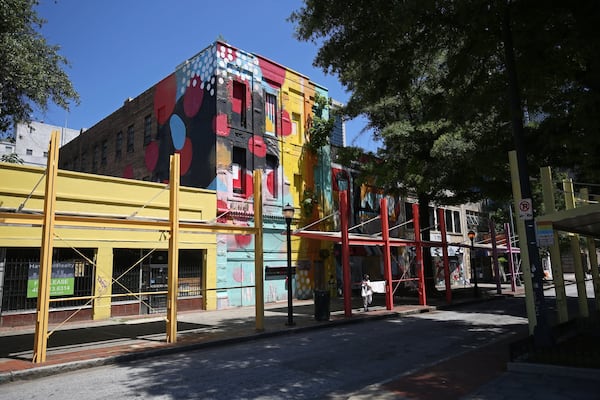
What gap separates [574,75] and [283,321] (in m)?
11.6

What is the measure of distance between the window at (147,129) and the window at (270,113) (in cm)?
719

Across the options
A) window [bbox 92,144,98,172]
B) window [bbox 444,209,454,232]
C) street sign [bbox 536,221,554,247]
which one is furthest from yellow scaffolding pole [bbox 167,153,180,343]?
window [bbox 444,209,454,232]

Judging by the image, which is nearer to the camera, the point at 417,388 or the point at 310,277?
the point at 417,388

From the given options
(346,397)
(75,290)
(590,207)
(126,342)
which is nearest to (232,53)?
(75,290)

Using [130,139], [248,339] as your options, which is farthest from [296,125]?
[248,339]

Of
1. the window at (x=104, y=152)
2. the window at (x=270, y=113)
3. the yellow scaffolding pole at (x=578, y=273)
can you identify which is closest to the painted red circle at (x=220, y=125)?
the window at (x=270, y=113)

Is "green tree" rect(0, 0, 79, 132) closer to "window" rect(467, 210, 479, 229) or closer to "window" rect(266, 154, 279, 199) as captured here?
"window" rect(266, 154, 279, 199)

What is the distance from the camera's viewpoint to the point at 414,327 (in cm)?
1436

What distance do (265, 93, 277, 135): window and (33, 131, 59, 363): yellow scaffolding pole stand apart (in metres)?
15.2

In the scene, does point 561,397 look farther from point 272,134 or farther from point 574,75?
point 272,134

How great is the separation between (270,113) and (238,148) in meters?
3.30

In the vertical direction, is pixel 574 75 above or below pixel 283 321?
above

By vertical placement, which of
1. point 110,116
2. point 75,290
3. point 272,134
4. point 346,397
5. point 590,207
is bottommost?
point 346,397

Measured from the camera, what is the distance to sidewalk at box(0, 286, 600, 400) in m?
6.69
